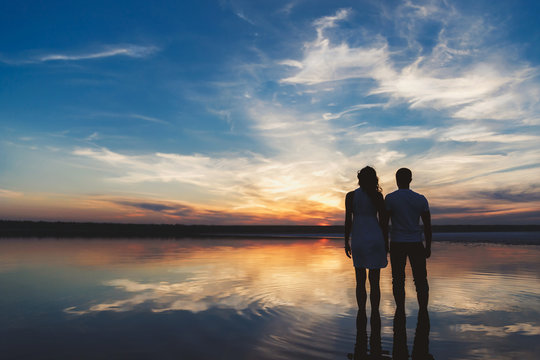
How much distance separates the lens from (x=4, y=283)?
27.3 feet

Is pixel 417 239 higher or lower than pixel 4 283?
higher

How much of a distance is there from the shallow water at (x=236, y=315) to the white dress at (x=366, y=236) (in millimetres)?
892

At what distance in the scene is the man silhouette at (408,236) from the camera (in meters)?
5.60

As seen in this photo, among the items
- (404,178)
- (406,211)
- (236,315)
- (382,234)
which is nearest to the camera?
(382,234)

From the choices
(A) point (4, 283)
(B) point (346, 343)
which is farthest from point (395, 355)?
(A) point (4, 283)

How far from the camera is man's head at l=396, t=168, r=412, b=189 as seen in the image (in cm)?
582

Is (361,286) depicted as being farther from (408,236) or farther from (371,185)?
(371,185)

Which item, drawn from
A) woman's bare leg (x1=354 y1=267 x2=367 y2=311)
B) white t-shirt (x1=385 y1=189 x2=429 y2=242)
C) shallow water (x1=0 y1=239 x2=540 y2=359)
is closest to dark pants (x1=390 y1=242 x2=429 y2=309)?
white t-shirt (x1=385 y1=189 x2=429 y2=242)

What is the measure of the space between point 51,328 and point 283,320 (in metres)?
3.21

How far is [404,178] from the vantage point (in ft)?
19.1

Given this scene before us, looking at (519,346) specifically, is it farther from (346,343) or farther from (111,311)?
(111,311)

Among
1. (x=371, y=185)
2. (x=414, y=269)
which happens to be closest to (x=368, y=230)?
(x=371, y=185)

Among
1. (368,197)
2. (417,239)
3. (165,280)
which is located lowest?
(165,280)

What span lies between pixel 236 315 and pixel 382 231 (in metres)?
2.61
